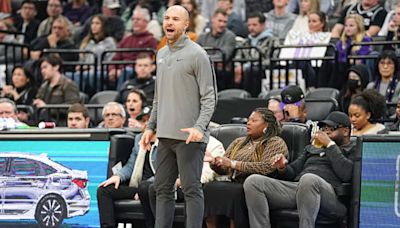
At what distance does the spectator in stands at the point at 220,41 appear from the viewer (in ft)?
47.5

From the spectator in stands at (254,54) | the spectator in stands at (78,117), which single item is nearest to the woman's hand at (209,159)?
the spectator in stands at (78,117)

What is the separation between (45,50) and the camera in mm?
15656

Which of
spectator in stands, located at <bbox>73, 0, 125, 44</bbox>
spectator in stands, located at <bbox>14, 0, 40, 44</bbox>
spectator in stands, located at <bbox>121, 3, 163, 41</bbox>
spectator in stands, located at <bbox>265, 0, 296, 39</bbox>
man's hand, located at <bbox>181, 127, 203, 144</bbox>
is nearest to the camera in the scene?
man's hand, located at <bbox>181, 127, 203, 144</bbox>

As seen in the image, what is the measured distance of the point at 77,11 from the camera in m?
18.3

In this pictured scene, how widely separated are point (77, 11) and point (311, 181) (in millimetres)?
9848

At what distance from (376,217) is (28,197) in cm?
352

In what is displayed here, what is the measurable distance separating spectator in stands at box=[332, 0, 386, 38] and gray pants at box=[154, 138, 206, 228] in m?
6.06

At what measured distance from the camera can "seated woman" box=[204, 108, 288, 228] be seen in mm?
9516

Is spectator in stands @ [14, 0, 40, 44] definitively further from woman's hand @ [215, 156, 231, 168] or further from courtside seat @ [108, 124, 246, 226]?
woman's hand @ [215, 156, 231, 168]

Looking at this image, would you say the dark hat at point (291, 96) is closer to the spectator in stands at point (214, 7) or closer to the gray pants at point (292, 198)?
the gray pants at point (292, 198)

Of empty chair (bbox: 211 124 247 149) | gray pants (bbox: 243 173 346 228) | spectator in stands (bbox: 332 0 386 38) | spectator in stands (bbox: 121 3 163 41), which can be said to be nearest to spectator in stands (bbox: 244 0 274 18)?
spectator in stands (bbox: 121 3 163 41)

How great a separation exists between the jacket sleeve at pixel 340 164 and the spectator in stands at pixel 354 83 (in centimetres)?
285

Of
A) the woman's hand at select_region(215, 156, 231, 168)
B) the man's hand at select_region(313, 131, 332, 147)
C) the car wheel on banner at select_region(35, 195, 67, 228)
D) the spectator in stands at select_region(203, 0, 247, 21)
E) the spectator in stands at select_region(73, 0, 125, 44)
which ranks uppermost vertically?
the spectator in stands at select_region(203, 0, 247, 21)

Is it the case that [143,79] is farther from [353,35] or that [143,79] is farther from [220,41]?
[353,35]
